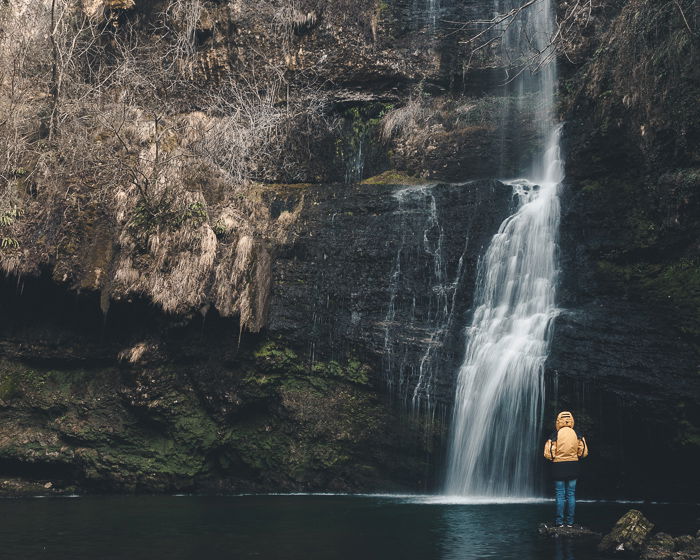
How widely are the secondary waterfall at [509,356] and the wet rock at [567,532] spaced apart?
3.49 meters

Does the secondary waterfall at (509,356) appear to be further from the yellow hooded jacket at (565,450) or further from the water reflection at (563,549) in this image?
the water reflection at (563,549)

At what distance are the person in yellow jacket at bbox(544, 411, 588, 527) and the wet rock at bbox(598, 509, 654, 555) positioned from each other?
103 centimetres

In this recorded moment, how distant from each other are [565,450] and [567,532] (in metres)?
1.06

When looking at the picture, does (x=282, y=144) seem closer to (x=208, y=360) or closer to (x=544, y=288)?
(x=208, y=360)

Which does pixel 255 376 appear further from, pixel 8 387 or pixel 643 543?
pixel 643 543

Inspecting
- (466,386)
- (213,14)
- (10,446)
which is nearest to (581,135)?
(466,386)

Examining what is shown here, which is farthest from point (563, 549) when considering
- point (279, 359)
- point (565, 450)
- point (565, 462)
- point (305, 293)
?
point (305, 293)

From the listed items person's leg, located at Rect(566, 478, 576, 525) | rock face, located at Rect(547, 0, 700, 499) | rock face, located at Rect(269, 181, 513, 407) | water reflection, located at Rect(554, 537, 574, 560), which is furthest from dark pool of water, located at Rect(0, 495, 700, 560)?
rock face, located at Rect(269, 181, 513, 407)

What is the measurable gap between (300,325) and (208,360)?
2.18m

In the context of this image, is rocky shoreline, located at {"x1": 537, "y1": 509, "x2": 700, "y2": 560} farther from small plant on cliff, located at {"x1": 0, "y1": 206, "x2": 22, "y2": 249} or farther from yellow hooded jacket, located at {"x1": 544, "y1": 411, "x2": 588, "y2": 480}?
small plant on cliff, located at {"x1": 0, "y1": 206, "x2": 22, "y2": 249}

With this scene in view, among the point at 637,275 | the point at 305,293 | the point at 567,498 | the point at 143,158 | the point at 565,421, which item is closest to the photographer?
the point at 567,498

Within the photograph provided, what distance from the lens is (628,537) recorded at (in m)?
7.79

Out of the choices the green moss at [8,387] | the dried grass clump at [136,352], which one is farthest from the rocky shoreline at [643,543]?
the green moss at [8,387]

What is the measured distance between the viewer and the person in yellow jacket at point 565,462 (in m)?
9.12
